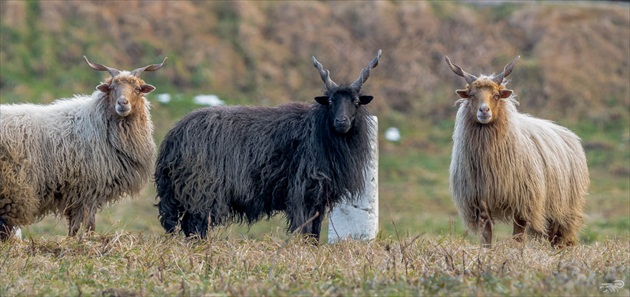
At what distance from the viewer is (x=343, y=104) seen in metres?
11.4

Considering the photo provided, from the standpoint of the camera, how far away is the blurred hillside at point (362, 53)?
2783cm

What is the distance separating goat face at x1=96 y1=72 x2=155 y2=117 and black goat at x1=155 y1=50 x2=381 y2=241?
0.61 metres

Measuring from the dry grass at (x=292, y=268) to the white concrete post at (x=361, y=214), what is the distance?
54.4 inches

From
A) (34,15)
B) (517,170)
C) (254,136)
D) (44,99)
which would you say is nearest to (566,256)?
(517,170)

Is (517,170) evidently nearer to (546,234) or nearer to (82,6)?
(546,234)

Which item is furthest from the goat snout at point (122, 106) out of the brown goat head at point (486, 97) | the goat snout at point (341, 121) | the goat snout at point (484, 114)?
the goat snout at point (484, 114)

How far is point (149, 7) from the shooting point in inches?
1256

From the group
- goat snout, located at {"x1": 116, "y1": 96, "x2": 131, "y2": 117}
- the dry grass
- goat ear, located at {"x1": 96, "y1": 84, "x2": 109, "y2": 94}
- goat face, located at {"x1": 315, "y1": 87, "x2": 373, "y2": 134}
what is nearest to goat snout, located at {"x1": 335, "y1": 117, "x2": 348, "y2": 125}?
goat face, located at {"x1": 315, "y1": 87, "x2": 373, "y2": 134}

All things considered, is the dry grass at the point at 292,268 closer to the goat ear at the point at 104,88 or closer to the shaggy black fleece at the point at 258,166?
the shaggy black fleece at the point at 258,166

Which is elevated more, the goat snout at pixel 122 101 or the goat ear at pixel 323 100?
the goat ear at pixel 323 100

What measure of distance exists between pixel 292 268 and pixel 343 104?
313cm

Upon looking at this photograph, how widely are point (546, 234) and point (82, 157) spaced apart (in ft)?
18.9

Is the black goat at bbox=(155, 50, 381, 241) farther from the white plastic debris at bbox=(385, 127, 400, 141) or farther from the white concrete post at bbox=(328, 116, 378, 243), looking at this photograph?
the white plastic debris at bbox=(385, 127, 400, 141)

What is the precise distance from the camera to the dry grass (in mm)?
7523
